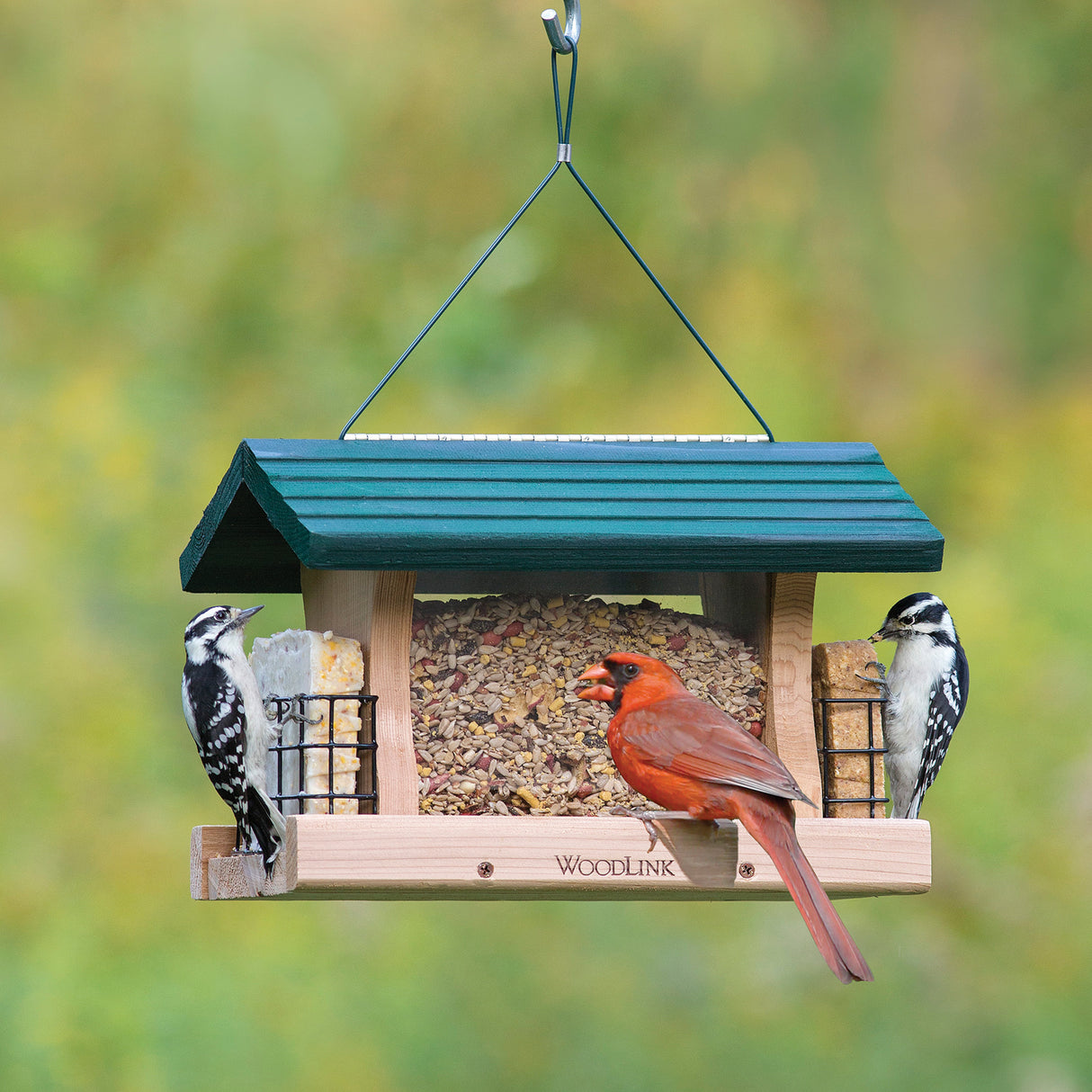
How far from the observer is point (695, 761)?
3.65 meters

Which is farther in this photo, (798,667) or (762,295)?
(762,295)

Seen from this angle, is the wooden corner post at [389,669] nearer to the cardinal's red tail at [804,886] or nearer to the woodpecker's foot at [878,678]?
the cardinal's red tail at [804,886]

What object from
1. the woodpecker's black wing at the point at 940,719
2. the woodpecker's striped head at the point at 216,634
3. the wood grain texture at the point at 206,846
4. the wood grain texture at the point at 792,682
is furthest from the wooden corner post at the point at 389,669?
the woodpecker's black wing at the point at 940,719

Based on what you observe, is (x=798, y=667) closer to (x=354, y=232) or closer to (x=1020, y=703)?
(x=1020, y=703)

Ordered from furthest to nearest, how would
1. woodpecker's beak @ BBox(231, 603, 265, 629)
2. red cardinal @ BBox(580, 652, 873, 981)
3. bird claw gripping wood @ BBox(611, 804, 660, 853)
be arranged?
woodpecker's beak @ BBox(231, 603, 265, 629), bird claw gripping wood @ BBox(611, 804, 660, 853), red cardinal @ BBox(580, 652, 873, 981)

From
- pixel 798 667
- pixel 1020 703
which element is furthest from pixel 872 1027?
pixel 798 667

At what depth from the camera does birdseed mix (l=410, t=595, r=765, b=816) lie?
4027 millimetres

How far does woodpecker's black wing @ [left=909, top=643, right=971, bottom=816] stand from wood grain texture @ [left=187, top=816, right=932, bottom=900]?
2.15 feet

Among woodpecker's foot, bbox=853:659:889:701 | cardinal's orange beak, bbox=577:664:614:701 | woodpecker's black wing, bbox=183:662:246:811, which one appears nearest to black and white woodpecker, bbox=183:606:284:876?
woodpecker's black wing, bbox=183:662:246:811

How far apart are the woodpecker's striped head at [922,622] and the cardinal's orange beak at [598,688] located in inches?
38.6

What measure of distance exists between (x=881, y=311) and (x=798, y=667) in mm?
7181

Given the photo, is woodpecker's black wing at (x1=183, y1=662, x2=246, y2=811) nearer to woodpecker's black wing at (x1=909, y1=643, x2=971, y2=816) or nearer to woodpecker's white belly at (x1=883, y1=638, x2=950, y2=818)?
woodpecker's white belly at (x1=883, y1=638, x2=950, y2=818)

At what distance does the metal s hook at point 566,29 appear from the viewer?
13.3 feet

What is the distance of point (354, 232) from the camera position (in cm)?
1052
